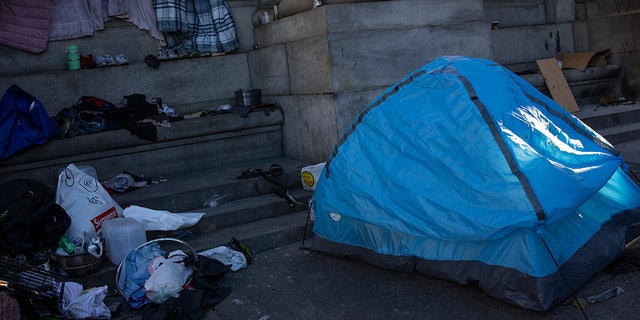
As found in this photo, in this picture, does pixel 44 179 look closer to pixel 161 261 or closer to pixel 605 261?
pixel 161 261

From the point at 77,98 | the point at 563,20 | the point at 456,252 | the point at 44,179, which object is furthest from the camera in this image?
the point at 563,20

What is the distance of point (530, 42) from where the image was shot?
10023 mm

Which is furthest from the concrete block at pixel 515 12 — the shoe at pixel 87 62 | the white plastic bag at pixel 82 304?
the white plastic bag at pixel 82 304

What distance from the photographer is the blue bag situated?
A: 607 centimetres

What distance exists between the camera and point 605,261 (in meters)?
4.24

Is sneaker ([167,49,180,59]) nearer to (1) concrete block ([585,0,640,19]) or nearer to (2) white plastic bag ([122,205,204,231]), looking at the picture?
(2) white plastic bag ([122,205,204,231])

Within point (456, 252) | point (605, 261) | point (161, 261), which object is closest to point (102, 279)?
point (161, 261)

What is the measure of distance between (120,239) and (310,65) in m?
3.11

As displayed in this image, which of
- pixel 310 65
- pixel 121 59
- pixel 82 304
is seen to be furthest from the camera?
pixel 121 59

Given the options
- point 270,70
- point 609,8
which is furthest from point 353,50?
point 609,8

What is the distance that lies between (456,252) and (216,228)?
104 inches

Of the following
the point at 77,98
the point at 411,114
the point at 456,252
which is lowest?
the point at 456,252

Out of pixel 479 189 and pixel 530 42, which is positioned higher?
pixel 530 42

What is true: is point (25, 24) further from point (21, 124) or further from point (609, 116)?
point (609, 116)
